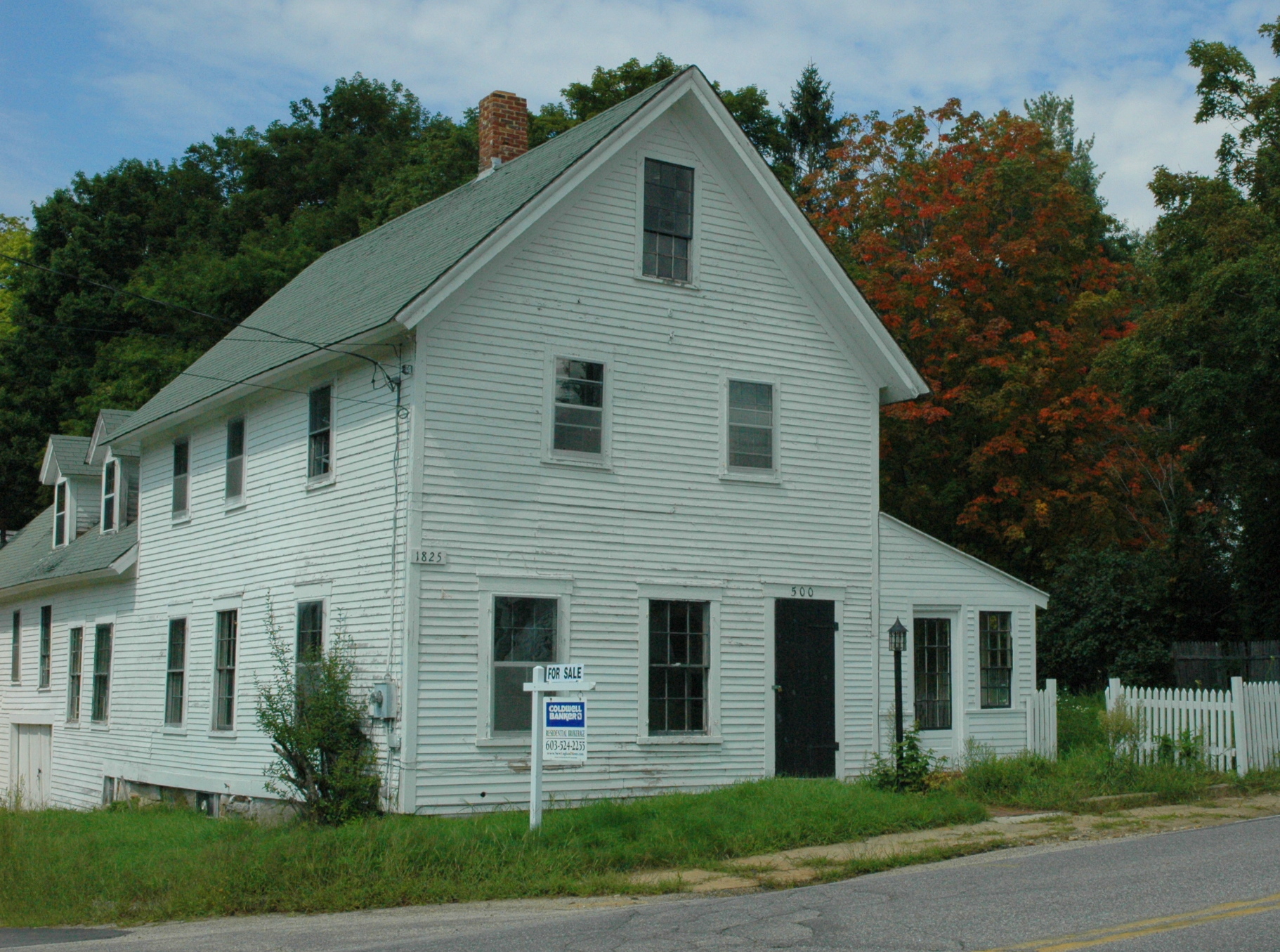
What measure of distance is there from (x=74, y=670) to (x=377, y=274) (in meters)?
10.8

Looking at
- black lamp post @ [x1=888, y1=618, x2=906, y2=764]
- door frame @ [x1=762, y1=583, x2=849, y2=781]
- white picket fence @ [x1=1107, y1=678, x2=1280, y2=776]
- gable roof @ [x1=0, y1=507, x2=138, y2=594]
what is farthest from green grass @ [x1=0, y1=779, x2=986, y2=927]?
gable roof @ [x1=0, y1=507, x2=138, y2=594]

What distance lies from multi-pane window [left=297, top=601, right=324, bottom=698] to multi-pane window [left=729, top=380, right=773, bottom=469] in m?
5.81

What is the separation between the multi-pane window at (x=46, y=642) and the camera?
2638 cm

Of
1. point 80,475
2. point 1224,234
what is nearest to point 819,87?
point 1224,234

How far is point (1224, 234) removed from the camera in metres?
23.6

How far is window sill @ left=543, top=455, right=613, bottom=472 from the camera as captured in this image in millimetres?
16719

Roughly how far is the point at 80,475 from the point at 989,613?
60.1ft

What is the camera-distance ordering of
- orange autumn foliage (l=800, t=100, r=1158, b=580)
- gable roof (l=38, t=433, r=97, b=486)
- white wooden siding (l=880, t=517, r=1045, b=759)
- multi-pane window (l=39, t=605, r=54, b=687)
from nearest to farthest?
white wooden siding (l=880, t=517, r=1045, b=759) → multi-pane window (l=39, t=605, r=54, b=687) → gable roof (l=38, t=433, r=97, b=486) → orange autumn foliage (l=800, t=100, r=1158, b=580)

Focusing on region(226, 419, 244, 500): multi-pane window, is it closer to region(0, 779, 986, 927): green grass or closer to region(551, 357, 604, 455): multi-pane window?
region(551, 357, 604, 455): multi-pane window

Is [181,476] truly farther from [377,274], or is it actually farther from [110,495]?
[377,274]

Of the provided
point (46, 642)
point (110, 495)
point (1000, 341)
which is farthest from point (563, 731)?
point (1000, 341)

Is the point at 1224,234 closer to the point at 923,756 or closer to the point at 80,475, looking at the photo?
the point at 923,756

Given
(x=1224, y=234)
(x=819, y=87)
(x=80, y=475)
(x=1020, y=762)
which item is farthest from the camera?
(x=819, y=87)

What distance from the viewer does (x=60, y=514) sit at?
2842cm
